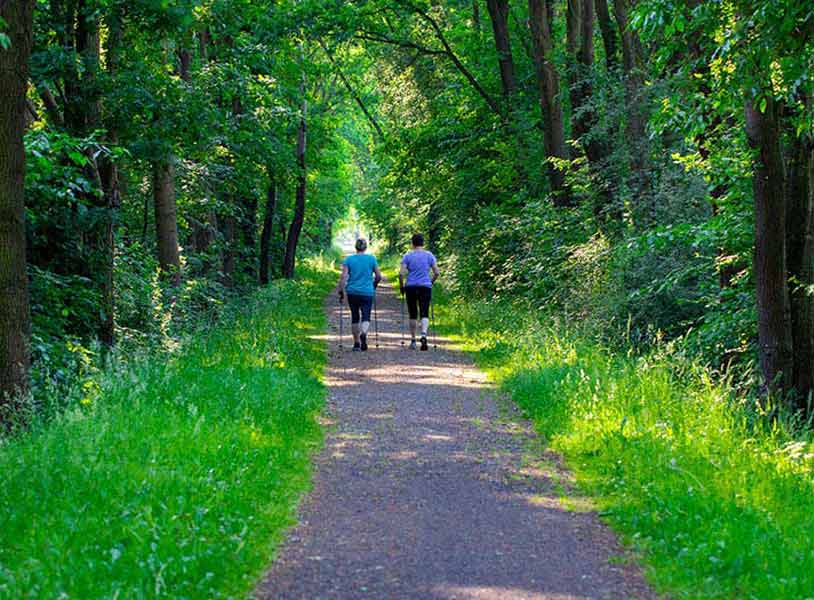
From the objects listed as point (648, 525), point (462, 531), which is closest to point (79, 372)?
point (462, 531)

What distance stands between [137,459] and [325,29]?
18.5 m

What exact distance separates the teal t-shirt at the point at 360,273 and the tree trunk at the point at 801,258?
8.16 m

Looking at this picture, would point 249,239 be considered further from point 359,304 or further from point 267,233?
point 359,304

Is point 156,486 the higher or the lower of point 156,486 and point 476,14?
the lower

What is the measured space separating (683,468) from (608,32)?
49.6ft

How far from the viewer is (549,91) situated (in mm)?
21500

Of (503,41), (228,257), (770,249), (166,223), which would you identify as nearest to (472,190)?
(503,41)

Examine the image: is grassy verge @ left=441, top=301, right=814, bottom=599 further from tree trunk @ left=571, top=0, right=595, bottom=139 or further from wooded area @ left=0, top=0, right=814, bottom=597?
tree trunk @ left=571, top=0, right=595, bottom=139

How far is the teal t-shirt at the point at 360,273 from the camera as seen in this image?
57.0 feet

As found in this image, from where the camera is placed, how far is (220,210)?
76.3 feet

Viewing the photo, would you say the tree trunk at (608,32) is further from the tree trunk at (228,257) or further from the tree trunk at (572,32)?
the tree trunk at (228,257)

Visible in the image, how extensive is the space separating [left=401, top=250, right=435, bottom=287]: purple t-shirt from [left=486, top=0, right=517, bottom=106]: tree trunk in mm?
8927

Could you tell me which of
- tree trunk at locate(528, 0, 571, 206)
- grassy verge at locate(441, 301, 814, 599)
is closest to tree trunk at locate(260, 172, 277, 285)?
tree trunk at locate(528, 0, 571, 206)

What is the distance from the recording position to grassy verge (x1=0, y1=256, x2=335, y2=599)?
5316mm
